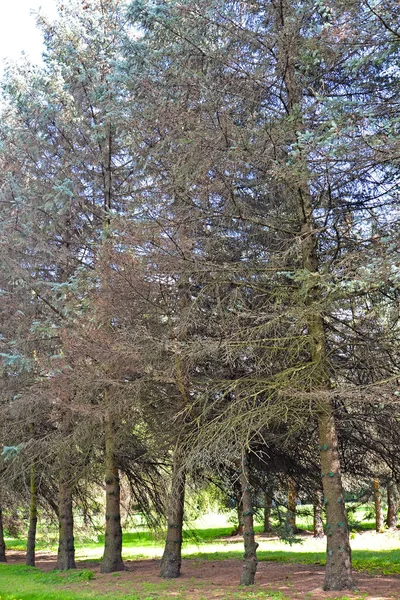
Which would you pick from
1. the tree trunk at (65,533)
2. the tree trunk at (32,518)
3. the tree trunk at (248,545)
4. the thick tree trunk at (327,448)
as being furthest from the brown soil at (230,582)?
the tree trunk at (32,518)

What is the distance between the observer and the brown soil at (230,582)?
27.1ft

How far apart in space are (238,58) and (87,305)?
483 cm

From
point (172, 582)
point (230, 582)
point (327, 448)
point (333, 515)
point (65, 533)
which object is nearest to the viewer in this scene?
point (333, 515)

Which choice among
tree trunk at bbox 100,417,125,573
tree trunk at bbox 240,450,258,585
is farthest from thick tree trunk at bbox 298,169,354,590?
tree trunk at bbox 100,417,125,573

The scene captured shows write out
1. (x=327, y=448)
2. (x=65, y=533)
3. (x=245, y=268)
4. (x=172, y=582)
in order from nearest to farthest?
(x=327, y=448) → (x=245, y=268) → (x=172, y=582) → (x=65, y=533)

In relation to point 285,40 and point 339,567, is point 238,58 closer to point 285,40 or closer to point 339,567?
point 285,40

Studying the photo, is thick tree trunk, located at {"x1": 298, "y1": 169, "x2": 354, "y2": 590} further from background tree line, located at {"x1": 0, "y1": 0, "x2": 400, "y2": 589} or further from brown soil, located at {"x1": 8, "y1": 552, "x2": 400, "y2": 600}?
brown soil, located at {"x1": 8, "y1": 552, "x2": 400, "y2": 600}

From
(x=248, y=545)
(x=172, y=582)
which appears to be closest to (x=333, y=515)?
(x=248, y=545)

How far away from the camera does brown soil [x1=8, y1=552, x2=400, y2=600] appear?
8.25 m

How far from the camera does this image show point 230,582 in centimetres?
1052

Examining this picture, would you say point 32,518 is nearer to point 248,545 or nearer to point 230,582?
point 230,582

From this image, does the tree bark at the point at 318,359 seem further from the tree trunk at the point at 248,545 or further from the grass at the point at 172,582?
the tree trunk at the point at 248,545

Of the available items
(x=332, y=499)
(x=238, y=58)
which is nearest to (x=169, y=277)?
(x=238, y=58)

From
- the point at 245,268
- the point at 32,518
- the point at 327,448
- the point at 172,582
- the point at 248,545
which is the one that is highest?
the point at 245,268
